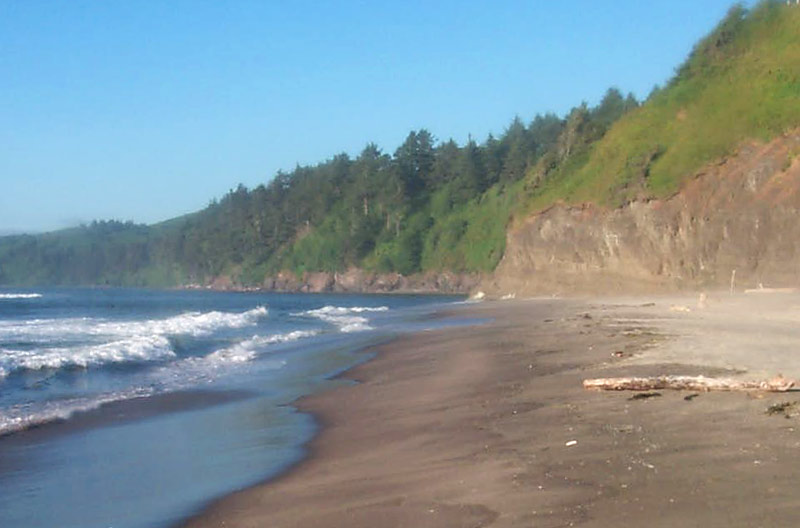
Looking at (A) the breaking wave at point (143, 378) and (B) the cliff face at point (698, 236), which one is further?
(B) the cliff face at point (698, 236)

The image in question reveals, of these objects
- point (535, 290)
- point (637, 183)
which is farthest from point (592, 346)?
point (535, 290)

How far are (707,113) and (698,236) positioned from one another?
947 centimetres

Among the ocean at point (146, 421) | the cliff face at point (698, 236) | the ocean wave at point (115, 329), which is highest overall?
the cliff face at point (698, 236)

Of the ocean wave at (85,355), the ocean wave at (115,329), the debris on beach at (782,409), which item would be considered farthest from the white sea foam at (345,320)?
the debris on beach at (782,409)

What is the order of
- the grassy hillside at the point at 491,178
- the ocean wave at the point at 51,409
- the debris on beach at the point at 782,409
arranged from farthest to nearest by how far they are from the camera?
1. the grassy hillside at the point at 491,178
2. the ocean wave at the point at 51,409
3. the debris on beach at the point at 782,409

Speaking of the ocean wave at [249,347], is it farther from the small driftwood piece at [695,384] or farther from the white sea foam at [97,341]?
the small driftwood piece at [695,384]

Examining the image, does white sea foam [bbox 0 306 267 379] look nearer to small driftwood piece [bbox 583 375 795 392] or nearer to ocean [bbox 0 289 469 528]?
ocean [bbox 0 289 469 528]

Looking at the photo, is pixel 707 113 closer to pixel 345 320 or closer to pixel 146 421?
pixel 345 320

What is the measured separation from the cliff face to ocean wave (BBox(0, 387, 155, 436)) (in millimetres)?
34795

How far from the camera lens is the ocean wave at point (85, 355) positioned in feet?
73.8

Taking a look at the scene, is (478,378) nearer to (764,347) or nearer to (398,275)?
(764,347)

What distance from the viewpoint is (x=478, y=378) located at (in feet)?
54.7

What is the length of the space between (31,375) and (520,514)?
58.0ft

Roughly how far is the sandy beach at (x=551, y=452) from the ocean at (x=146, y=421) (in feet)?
2.48
